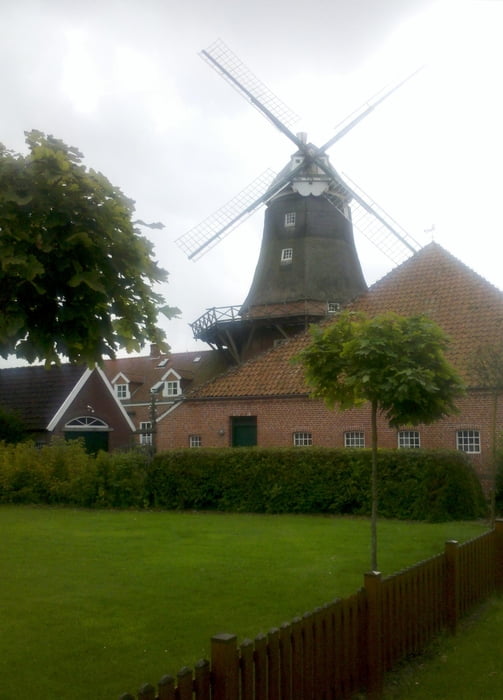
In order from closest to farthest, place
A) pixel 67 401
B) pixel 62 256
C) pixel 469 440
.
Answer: pixel 62 256, pixel 469 440, pixel 67 401

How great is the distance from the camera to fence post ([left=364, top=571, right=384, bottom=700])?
21.4 ft

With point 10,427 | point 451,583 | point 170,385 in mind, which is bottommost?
point 451,583

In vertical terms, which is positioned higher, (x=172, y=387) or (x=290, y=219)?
(x=290, y=219)

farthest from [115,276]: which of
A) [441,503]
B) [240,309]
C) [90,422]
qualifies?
[90,422]

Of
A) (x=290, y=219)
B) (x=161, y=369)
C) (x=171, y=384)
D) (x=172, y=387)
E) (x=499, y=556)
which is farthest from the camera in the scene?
(x=161, y=369)

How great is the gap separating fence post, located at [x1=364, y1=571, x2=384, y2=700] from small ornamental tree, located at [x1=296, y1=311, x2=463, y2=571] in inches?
153

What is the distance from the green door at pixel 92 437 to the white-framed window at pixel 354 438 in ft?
46.6

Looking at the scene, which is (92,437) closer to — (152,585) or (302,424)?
(302,424)

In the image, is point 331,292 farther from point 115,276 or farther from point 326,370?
A: point 115,276

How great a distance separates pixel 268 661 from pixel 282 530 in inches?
488

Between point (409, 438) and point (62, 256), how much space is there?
19063mm

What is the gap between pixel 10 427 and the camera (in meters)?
30.7

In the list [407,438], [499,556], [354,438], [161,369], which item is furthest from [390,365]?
[161,369]

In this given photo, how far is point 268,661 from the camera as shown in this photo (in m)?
5.11
